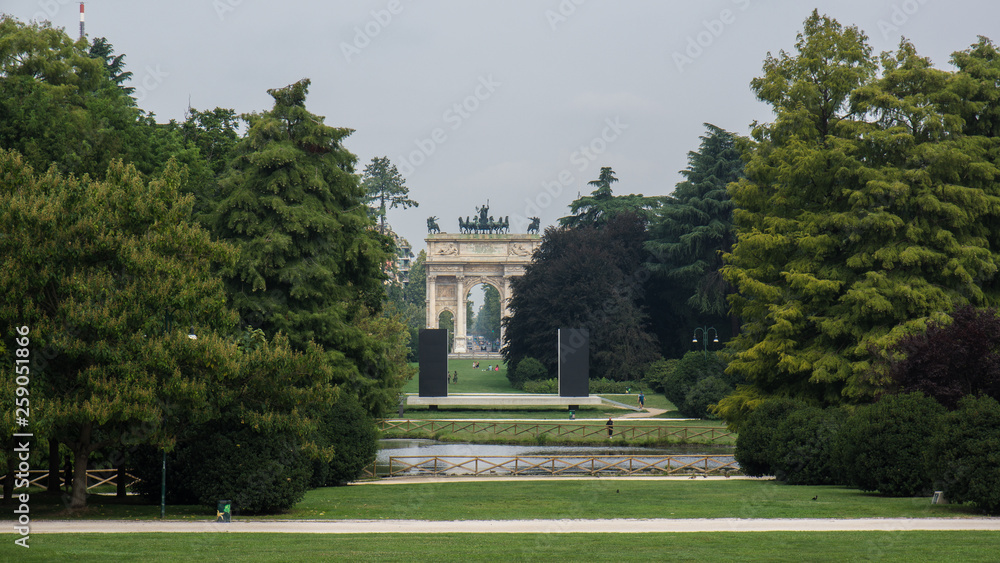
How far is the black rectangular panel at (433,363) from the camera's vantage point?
50250 millimetres

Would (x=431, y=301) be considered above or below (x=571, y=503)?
above

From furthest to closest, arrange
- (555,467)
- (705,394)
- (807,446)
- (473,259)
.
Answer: (473,259) < (705,394) < (555,467) < (807,446)

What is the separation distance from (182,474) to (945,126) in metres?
23.9

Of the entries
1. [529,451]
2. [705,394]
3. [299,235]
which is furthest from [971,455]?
[705,394]

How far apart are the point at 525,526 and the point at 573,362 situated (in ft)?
119

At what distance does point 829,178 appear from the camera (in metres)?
29.8

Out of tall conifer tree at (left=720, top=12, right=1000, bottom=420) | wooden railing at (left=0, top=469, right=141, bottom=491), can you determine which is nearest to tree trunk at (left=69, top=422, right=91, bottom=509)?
wooden railing at (left=0, top=469, right=141, bottom=491)

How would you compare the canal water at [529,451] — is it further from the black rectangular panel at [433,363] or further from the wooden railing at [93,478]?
the black rectangular panel at [433,363]

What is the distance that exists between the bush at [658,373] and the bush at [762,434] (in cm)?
3144

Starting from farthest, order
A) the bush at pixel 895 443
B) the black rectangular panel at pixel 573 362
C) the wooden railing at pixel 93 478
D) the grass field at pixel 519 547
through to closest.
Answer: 1. the black rectangular panel at pixel 573 362
2. the wooden railing at pixel 93 478
3. the bush at pixel 895 443
4. the grass field at pixel 519 547

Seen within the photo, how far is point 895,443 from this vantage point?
21.7 meters

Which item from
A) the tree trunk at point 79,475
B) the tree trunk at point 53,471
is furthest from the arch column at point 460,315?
the tree trunk at point 79,475

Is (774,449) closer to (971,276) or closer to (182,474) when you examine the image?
(971,276)

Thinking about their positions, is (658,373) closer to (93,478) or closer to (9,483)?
(93,478)
